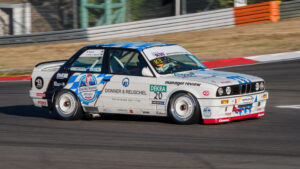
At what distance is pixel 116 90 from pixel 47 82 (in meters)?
1.52

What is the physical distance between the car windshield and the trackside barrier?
14658mm

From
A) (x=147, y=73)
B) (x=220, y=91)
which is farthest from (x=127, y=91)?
(x=220, y=91)

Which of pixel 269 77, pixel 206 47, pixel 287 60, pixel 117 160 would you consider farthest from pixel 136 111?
pixel 206 47

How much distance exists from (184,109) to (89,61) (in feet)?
6.77

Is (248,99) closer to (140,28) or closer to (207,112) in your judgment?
(207,112)

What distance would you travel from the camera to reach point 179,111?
8.56 meters

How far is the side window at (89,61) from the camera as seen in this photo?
30.9 ft

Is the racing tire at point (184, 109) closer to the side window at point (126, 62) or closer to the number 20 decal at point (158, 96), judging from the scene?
the number 20 decal at point (158, 96)

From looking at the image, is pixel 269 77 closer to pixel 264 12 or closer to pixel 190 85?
pixel 190 85

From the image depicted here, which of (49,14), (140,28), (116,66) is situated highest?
(49,14)

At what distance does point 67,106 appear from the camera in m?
9.68

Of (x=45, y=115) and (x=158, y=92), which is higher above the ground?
(x=158, y=92)

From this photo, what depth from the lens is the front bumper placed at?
8312 millimetres

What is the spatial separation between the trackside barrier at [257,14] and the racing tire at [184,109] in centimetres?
1568
